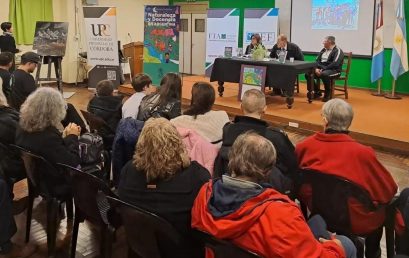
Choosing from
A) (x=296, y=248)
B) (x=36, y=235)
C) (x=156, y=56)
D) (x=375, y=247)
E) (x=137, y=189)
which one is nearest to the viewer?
(x=296, y=248)

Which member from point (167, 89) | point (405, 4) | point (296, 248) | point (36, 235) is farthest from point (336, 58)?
point (296, 248)

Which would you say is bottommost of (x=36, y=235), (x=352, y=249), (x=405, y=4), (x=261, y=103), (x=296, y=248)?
(x=36, y=235)

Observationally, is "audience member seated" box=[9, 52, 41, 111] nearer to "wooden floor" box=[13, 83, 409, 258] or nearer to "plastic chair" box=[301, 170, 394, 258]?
"wooden floor" box=[13, 83, 409, 258]

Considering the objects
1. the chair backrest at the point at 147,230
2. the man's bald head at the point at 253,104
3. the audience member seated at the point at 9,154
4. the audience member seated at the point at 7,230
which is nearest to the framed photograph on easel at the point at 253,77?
the man's bald head at the point at 253,104

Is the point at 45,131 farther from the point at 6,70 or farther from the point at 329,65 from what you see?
the point at 329,65

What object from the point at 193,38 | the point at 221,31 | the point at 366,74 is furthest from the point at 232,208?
the point at 193,38

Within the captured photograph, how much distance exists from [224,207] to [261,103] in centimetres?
120

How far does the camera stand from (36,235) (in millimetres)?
2867

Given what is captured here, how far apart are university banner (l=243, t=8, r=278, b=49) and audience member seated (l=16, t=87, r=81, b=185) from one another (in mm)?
7155

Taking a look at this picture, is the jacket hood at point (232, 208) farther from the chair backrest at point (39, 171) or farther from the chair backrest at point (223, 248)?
the chair backrest at point (39, 171)

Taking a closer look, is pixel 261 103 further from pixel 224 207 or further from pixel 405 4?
pixel 405 4

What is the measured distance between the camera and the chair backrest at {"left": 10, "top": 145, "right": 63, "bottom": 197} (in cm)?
245

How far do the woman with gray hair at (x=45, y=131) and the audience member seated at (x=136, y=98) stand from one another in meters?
0.89

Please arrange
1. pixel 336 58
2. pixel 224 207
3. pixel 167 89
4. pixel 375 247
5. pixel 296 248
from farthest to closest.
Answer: pixel 336 58
pixel 167 89
pixel 375 247
pixel 224 207
pixel 296 248
